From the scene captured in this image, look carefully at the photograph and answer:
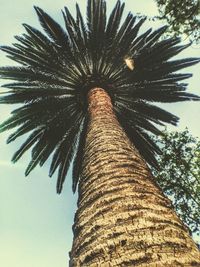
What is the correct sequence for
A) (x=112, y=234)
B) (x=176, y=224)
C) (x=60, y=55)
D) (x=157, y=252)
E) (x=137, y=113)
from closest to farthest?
(x=157, y=252) < (x=112, y=234) < (x=176, y=224) < (x=60, y=55) < (x=137, y=113)

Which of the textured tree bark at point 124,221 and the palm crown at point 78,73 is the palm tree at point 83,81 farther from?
the textured tree bark at point 124,221

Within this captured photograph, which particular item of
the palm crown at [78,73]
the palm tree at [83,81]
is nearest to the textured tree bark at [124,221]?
the palm tree at [83,81]

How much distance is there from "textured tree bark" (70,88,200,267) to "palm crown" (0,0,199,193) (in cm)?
604

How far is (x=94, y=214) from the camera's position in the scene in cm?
265

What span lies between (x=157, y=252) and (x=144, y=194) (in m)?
0.88

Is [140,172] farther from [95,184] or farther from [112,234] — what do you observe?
[112,234]

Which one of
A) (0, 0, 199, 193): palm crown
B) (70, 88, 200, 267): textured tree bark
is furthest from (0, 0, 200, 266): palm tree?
(70, 88, 200, 267): textured tree bark

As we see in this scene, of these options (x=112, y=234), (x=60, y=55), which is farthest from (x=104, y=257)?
(x=60, y=55)

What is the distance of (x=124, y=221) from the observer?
235 centimetres

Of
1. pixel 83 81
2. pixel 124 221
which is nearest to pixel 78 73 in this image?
pixel 83 81

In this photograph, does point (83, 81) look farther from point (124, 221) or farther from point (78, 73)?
point (124, 221)

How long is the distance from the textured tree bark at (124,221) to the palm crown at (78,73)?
6.04 m

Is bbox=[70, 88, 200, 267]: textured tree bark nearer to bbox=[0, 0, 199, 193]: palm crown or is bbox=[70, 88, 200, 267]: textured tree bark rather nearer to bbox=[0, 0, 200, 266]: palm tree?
bbox=[0, 0, 200, 266]: palm tree

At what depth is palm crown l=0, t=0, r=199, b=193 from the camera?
9.88 meters
